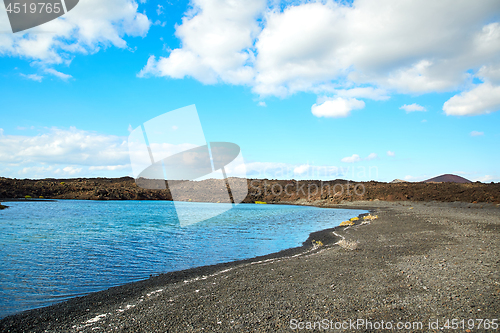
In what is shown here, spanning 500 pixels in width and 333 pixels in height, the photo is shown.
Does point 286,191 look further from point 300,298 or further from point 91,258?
point 300,298

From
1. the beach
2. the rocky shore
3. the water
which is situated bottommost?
the water

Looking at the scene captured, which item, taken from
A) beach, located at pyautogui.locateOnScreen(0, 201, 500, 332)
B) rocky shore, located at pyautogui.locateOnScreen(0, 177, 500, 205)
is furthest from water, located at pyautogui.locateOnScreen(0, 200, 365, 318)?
rocky shore, located at pyautogui.locateOnScreen(0, 177, 500, 205)

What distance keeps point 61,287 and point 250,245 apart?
28.8ft

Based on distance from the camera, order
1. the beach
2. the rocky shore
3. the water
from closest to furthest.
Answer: the beach → the water → the rocky shore

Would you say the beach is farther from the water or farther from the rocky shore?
the rocky shore

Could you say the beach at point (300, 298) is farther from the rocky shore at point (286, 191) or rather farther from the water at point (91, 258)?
the rocky shore at point (286, 191)

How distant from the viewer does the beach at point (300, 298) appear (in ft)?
15.2

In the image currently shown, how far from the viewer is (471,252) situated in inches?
351

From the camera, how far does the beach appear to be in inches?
183

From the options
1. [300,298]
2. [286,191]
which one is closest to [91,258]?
[300,298]

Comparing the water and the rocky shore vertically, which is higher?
the rocky shore

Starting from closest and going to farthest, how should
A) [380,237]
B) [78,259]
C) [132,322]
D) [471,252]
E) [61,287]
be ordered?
[132,322] → [61,287] → [471,252] → [78,259] → [380,237]

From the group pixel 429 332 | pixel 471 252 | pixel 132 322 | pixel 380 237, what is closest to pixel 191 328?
pixel 132 322

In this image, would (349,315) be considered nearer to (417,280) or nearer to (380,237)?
(417,280)
